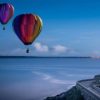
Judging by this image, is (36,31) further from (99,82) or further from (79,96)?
(99,82)

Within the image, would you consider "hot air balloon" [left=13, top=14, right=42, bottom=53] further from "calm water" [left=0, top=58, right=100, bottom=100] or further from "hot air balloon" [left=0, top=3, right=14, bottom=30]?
"calm water" [left=0, top=58, right=100, bottom=100]

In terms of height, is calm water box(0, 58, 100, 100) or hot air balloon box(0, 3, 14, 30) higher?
hot air balloon box(0, 3, 14, 30)

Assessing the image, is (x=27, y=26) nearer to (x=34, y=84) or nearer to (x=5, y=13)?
(x=5, y=13)

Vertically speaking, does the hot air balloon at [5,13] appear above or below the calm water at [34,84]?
above

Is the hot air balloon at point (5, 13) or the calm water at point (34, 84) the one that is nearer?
the hot air balloon at point (5, 13)

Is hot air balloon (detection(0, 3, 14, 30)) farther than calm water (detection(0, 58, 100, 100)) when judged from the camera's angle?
No

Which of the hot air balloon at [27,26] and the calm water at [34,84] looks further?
the calm water at [34,84]

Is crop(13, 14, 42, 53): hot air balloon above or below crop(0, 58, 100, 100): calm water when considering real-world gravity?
above

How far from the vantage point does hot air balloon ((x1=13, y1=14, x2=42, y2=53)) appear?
2344 cm

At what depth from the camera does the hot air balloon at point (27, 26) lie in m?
23.4

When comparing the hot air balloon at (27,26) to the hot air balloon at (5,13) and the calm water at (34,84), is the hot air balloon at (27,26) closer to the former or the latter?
the hot air balloon at (5,13)

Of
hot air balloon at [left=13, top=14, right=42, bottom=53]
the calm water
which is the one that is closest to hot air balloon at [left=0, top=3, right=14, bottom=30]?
hot air balloon at [left=13, top=14, right=42, bottom=53]

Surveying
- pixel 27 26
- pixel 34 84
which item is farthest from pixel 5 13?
pixel 34 84

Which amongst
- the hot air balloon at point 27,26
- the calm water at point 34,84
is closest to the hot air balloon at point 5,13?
the hot air balloon at point 27,26
